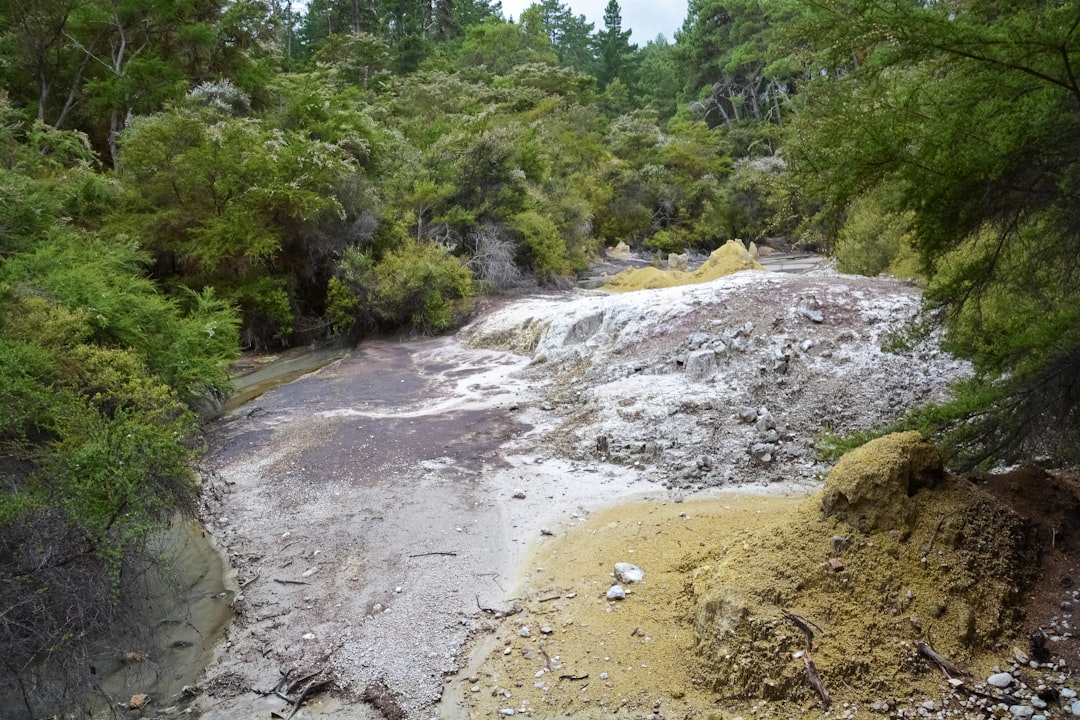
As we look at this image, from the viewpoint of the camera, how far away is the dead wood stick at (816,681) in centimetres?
399

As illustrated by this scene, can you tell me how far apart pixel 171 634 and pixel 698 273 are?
58.8ft

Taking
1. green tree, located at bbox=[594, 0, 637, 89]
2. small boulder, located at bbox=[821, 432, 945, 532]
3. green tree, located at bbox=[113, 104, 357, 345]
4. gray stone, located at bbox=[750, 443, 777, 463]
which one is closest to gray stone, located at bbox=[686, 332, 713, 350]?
gray stone, located at bbox=[750, 443, 777, 463]

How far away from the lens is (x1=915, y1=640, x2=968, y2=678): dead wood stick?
404 cm

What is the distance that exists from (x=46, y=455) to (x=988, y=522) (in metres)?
7.13

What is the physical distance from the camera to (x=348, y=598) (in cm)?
587

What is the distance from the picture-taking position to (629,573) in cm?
584

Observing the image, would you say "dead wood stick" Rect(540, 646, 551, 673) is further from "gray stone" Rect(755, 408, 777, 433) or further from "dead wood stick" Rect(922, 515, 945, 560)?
"gray stone" Rect(755, 408, 777, 433)

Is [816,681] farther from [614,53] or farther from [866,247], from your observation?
[614,53]

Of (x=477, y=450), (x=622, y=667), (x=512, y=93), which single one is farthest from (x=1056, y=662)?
(x=512, y=93)

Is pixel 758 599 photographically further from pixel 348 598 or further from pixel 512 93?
pixel 512 93

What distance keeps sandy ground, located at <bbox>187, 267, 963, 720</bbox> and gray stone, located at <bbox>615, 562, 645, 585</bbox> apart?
11 cm

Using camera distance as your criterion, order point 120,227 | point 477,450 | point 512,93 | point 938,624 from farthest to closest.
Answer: point 512,93, point 120,227, point 477,450, point 938,624

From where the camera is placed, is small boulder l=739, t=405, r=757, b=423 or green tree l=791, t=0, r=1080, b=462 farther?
small boulder l=739, t=405, r=757, b=423

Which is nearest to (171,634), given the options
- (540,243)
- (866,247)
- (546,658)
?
(546,658)
